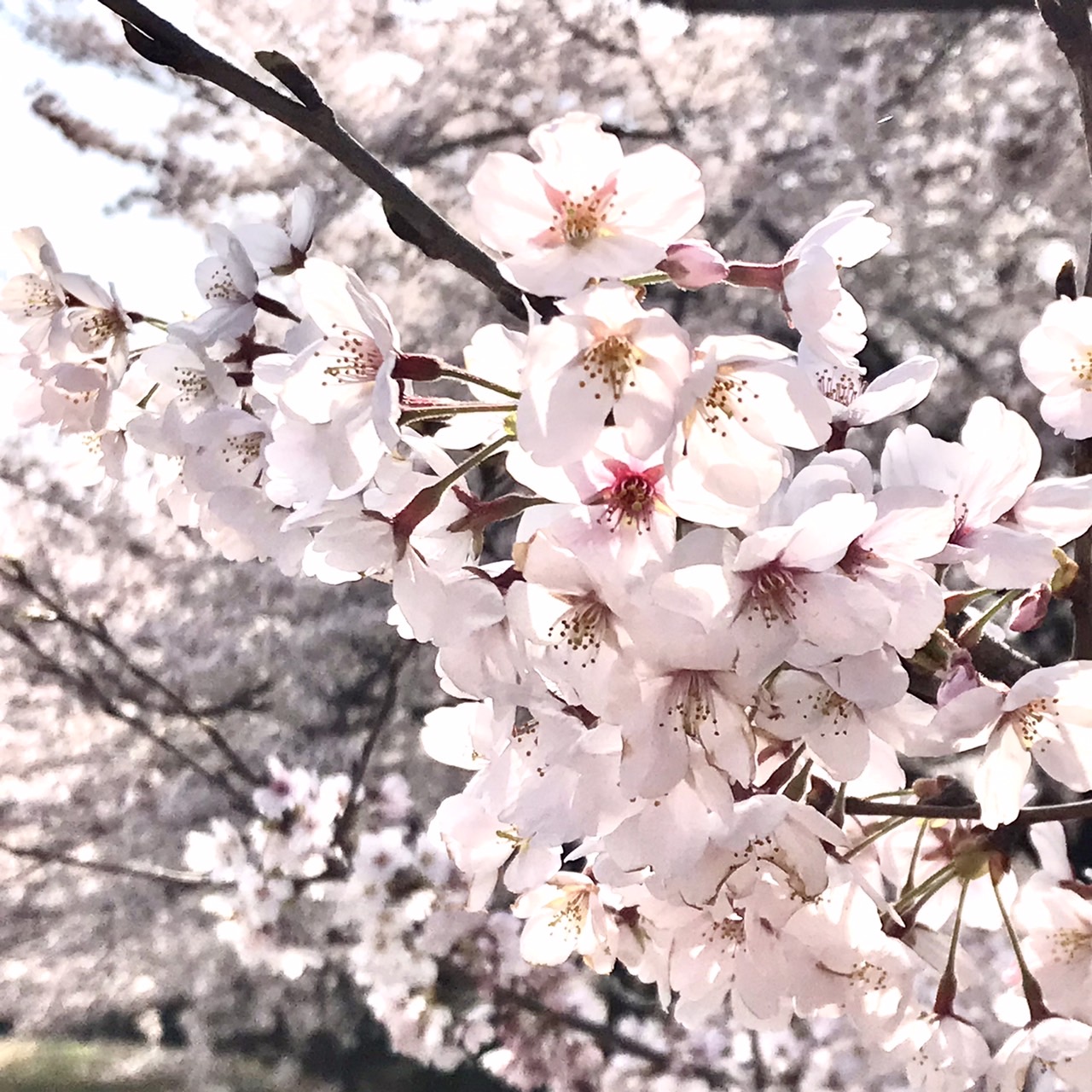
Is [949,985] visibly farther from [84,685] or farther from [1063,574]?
[84,685]

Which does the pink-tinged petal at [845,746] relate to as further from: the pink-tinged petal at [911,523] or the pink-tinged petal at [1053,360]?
the pink-tinged petal at [1053,360]

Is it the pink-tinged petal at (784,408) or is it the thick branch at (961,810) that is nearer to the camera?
the pink-tinged petal at (784,408)

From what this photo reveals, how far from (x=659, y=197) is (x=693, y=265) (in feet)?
0.07

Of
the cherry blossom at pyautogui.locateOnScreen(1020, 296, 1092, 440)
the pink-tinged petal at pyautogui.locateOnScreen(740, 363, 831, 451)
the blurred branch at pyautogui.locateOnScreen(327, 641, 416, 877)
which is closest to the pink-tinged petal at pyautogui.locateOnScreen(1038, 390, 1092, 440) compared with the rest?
the cherry blossom at pyautogui.locateOnScreen(1020, 296, 1092, 440)

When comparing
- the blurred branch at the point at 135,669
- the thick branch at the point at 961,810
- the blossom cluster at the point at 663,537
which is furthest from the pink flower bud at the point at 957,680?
the blurred branch at the point at 135,669

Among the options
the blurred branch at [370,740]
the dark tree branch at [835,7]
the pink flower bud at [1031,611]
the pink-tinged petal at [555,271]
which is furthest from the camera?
the blurred branch at [370,740]

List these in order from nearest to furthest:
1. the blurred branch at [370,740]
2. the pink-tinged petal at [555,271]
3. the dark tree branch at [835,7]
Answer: the pink-tinged petal at [555,271] → the dark tree branch at [835,7] → the blurred branch at [370,740]

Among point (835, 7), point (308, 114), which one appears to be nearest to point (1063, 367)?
point (308, 114)

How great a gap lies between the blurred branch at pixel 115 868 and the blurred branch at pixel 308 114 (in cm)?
137

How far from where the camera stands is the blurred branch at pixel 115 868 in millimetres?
1473

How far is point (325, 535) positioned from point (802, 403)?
0.16 m

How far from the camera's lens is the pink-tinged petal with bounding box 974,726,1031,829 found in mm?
328

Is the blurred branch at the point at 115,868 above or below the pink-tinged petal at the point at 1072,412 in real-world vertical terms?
below

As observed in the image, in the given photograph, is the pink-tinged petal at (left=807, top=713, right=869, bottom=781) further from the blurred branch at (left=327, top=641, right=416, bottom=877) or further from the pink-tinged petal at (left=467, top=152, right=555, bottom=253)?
the blurred branch at (left=327, top=641, right=416, bottom=877)
